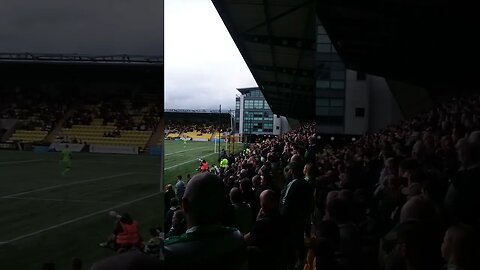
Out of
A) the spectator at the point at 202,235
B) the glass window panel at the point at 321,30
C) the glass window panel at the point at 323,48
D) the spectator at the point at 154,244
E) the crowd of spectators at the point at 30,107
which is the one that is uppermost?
the glass window panel at the point at 321,30

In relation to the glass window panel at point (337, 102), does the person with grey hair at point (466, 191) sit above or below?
below

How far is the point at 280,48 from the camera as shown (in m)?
2.16

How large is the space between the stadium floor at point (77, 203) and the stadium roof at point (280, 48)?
46 centimetres

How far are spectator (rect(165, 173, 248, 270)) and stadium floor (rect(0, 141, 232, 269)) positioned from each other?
326 millimetres

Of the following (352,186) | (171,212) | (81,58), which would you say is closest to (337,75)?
(352,186)

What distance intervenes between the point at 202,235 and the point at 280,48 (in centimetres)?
Answer: 135

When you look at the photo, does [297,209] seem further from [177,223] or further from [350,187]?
[177,223]

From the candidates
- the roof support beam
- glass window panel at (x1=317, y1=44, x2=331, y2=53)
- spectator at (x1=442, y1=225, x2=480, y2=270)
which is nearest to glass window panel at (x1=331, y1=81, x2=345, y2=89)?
glass window panel at (x1=317, y1=44, x2=331, y2=53)

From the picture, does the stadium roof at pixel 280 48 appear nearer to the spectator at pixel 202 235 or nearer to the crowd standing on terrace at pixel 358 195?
the crowd standing on terrace at pixel 358 195

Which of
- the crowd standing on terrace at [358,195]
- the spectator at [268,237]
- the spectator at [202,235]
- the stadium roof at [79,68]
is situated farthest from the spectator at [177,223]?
the spectator at [202,235]

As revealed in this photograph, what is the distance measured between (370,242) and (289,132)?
0.53 meters

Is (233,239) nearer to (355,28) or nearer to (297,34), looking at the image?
(297,34)

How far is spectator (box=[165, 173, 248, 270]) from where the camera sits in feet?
3.11

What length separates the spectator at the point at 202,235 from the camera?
3.11 feet
